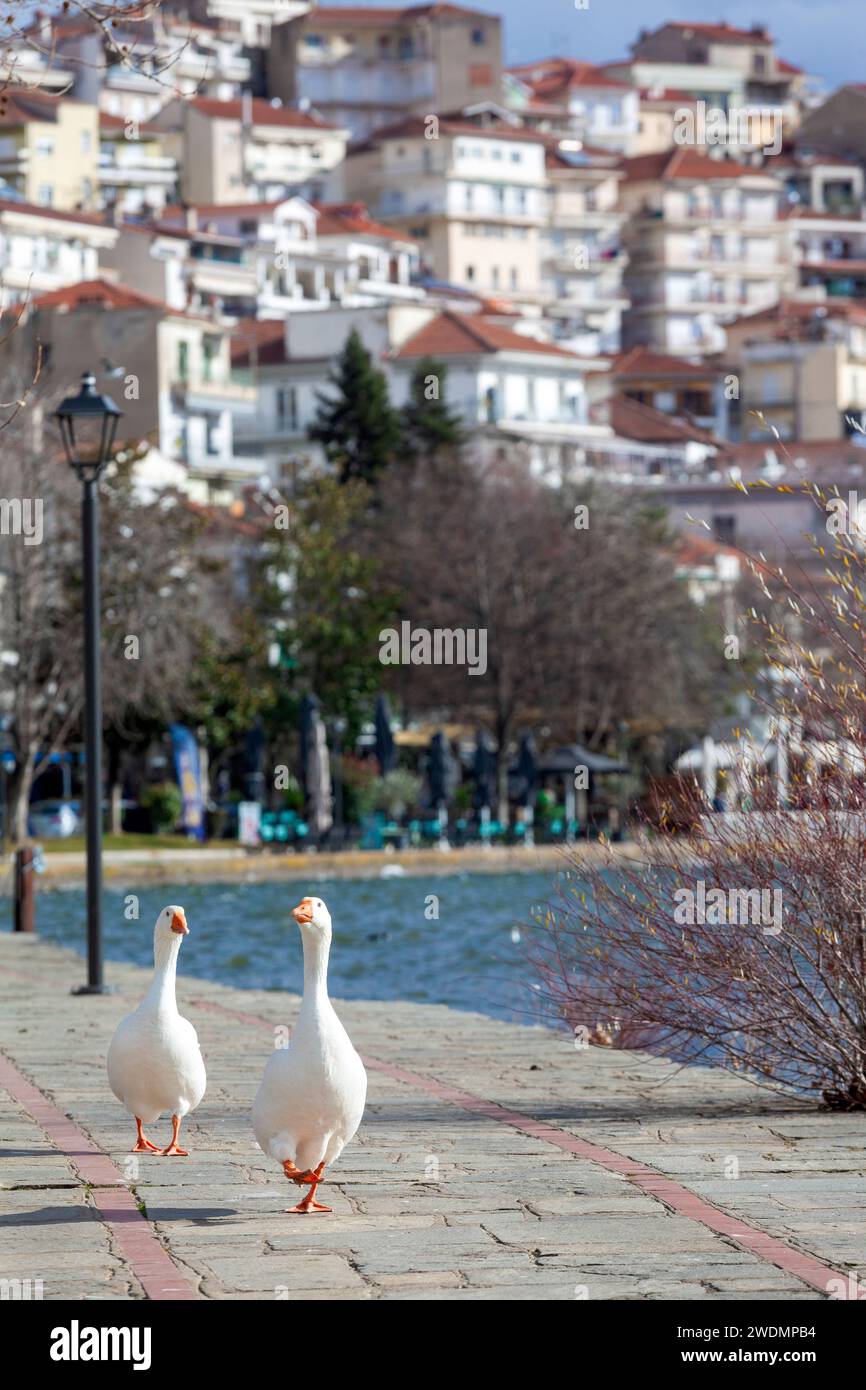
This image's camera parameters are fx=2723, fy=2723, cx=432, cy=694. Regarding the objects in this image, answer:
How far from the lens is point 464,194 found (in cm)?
14050

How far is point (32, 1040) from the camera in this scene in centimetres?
1620

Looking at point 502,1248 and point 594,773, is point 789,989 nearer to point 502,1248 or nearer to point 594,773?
point 502,1248

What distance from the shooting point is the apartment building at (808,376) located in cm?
12250

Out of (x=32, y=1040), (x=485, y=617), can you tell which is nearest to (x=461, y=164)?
(x=485, y=617)

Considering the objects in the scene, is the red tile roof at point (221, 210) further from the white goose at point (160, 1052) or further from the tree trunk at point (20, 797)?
the white goose at point (160, 1052)

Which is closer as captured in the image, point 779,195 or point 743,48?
point 779,195

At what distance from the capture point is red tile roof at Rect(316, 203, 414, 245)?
12419cm

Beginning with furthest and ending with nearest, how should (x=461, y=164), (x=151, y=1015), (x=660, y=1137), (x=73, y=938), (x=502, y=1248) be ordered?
(x=461, y=164), (x=73, y=938), (x=660, y=1137), (x=151, y=1015), (x=502, y=1248)

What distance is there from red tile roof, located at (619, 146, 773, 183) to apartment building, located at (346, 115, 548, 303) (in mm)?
10397

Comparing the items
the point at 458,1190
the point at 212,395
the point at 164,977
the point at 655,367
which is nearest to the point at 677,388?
the point at 655,367

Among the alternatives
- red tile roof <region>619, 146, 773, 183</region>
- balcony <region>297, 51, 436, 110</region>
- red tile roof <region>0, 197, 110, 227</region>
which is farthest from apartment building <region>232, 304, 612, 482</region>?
balcony <region>297, 51, 436, 110</region>

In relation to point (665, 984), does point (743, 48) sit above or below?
above

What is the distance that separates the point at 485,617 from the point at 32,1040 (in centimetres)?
5483

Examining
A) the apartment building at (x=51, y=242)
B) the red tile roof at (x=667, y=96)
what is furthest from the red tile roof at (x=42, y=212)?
the red tile roof at (x=667, y=96)
